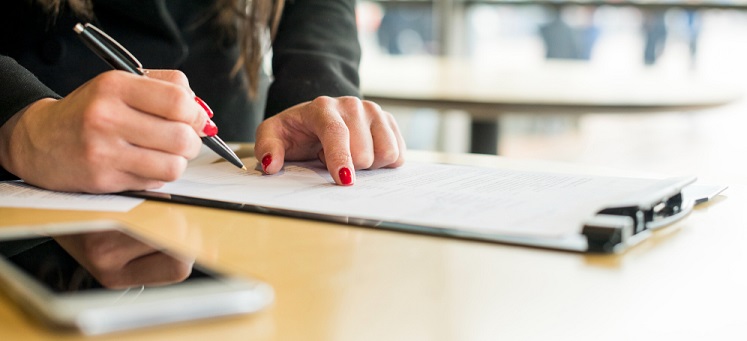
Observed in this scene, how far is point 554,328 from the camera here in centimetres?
44

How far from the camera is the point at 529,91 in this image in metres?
2.01

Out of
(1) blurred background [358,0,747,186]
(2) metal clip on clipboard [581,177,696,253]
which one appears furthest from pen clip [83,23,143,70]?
(1) blurred background [358,0,747,186]

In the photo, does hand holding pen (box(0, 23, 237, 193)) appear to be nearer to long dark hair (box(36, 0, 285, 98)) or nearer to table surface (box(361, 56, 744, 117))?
long dark hair (box(36, 0, 285, 98))

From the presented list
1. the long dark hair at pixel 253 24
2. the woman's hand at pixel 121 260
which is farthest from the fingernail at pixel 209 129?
the long dark hair at pixel 253 24

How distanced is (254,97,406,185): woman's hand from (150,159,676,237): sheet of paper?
0.02m

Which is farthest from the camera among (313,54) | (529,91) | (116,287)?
(529,91)

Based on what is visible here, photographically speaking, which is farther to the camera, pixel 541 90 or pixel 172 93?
pixel 541 90

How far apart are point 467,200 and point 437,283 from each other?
229mm

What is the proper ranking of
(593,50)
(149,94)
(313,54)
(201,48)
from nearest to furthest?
(149,94)
(313,54)
(201,48)
(593,50)

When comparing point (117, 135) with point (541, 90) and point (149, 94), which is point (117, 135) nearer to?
point (149, 94)

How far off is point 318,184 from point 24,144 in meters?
0.28

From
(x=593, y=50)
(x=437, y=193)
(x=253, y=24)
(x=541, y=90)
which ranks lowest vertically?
(x=593, y=50)

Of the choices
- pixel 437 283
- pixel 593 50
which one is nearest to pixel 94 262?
pixel 437 283

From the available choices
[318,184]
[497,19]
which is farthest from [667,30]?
[318,184]
